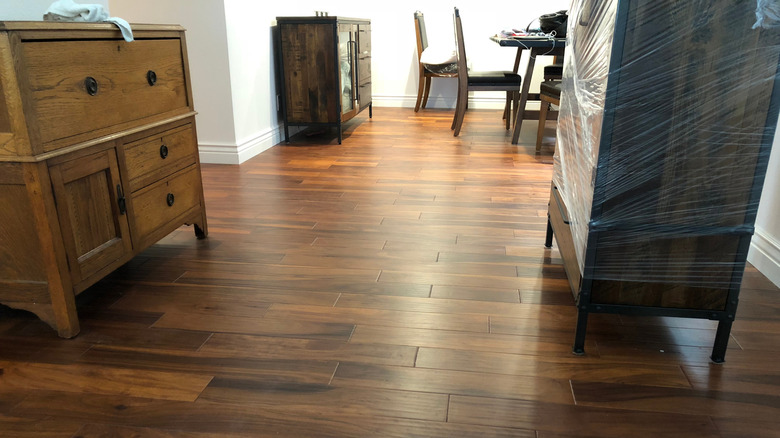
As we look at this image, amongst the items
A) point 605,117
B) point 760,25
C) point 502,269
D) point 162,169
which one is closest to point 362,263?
point 502,269

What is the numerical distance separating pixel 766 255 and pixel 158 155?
2.07 metres

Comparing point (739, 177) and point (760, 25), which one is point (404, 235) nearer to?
point (739, 177)

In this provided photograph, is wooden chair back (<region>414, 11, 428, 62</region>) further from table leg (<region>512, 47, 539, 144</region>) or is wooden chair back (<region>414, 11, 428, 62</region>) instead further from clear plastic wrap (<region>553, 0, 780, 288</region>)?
clear plastic wrap (<region>553, 0, 780, 288</region>)

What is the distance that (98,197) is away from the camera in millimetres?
1554

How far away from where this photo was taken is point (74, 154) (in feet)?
4.70

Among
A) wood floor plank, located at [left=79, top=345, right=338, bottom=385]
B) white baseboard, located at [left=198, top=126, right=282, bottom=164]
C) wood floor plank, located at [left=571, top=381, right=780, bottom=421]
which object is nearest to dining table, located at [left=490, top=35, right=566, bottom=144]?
white baseboard, located at [left=198, top=126, right=282, bottom=164]

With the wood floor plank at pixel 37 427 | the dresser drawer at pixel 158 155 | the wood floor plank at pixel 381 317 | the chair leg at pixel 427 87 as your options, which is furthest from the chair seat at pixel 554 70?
the wood floor plank at pixel 37 427

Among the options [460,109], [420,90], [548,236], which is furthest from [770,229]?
[420,90]

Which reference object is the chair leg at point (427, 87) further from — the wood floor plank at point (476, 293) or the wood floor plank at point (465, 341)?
the wood floor plank at point (465, 341)

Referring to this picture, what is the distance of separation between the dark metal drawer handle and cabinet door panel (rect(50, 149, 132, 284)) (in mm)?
169

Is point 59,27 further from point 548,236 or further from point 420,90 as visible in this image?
point 420,90

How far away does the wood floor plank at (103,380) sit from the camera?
1260 mm

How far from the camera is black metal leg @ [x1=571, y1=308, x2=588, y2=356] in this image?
1.38 metres

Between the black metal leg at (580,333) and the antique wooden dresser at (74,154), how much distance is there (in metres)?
1.32
